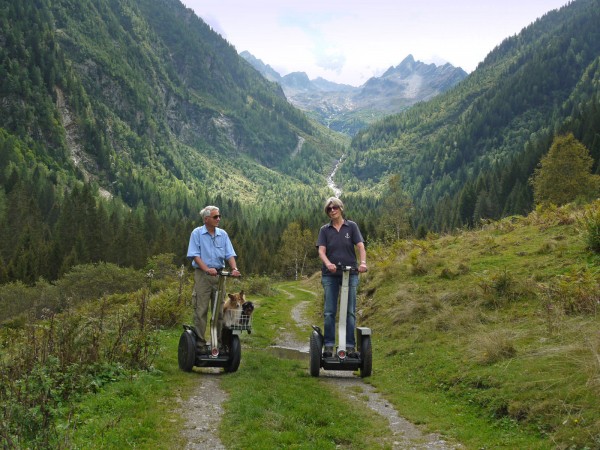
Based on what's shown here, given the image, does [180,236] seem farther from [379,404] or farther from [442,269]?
[379,404]

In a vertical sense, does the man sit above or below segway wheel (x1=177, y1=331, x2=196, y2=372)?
above

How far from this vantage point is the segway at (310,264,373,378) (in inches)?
406

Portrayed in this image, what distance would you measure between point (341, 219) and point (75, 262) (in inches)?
2973

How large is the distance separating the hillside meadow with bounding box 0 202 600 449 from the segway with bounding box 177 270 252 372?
37 cm

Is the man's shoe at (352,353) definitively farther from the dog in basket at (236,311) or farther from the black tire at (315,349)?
the dog in basket at (236,311)

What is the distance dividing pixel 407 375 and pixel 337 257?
3.45 metres

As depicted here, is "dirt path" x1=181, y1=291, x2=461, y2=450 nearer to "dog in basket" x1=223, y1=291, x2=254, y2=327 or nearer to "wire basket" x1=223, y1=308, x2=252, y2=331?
"wire basket" x1=223, y1=308, x2=252, y2=331

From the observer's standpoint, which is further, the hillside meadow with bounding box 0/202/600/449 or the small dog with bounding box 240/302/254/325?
the small dog with bounding box 240/302/254/325

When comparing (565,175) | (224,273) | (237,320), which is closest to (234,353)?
(237,320)

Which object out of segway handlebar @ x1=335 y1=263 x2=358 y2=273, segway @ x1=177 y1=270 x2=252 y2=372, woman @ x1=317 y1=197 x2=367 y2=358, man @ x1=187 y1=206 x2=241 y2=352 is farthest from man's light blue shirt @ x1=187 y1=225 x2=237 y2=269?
segway handlebar @ x1=335 y1=263 x2=358 y2=273

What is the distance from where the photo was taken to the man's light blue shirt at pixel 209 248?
36.4 ft

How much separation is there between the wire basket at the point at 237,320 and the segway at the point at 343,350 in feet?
4.86

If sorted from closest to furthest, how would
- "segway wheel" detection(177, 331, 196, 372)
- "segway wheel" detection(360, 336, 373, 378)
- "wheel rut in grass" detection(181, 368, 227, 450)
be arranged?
"wheel rut in grass" detection(181, 368, 227, 450) < "segway wheel" detection(360, 336, 373, 378) < "segway wheel" detection(177, 331, 196, 372)

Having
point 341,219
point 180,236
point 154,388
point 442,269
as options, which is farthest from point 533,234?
point 180,236
